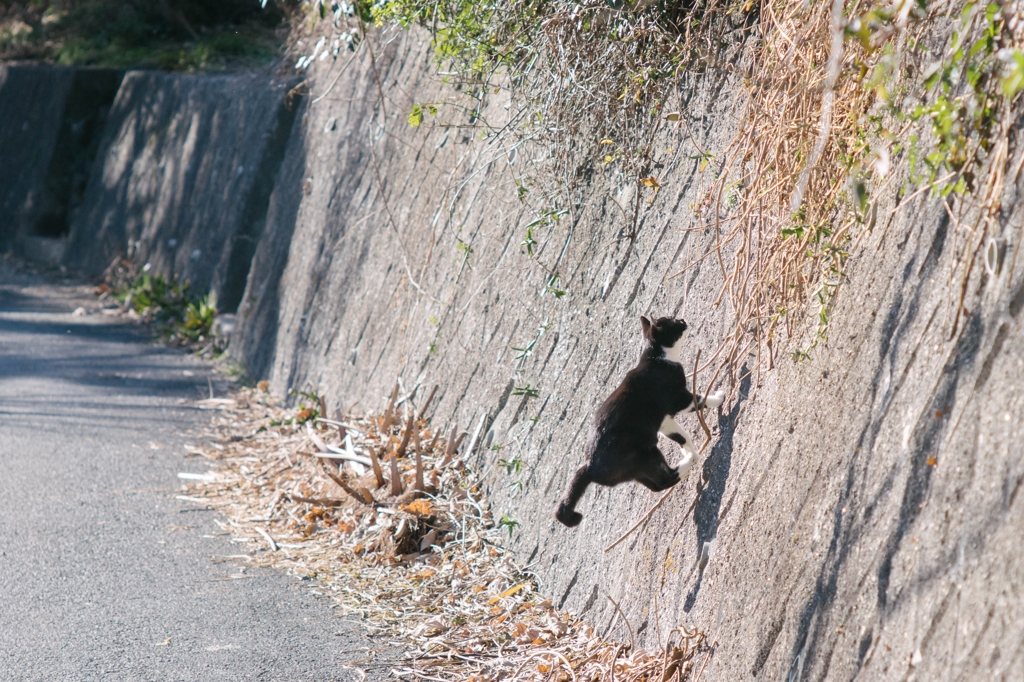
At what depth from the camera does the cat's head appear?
3123mm

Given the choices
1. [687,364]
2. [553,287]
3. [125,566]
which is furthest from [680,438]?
[125,566]

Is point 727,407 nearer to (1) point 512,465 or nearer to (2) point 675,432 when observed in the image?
(2) point 675,432

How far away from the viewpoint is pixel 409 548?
4531 millimetres

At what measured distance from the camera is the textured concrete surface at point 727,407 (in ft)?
6.88

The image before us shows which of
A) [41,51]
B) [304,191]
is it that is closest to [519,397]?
[304,191]

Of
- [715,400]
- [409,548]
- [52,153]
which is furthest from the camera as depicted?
[52,153]

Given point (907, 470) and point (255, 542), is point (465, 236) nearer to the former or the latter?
point (255, 542)

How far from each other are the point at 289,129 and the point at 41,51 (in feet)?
26.4

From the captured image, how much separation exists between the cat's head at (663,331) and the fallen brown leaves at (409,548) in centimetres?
102

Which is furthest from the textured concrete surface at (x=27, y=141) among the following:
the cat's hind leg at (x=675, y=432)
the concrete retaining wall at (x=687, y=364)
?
the cat's hind leg at (x=675, y=432)

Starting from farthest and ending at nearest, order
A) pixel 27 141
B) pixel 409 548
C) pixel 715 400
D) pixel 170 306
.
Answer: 1. pixel 27 141
2. pixel 170 306
3. pixel 409 548
4. pixel 715 400

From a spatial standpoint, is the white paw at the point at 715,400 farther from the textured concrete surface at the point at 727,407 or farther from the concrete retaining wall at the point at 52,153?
the concrete retaining wall at the point at 52,153

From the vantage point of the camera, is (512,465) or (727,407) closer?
(727,407)

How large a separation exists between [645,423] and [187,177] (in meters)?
9.18
